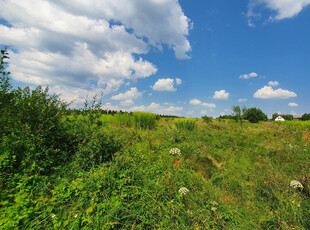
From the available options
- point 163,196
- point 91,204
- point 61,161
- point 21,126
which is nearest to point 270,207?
point 163,196

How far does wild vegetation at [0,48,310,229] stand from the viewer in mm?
2027

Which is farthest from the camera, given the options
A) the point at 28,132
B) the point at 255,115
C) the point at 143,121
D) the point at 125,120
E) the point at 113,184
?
the point at 255,115

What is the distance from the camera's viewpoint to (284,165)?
4.31 m

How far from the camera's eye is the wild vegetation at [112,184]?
2.03 meters

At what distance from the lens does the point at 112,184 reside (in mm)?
2572

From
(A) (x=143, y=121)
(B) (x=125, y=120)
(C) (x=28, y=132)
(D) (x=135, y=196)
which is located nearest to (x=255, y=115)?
(A) (x=143, y=121)

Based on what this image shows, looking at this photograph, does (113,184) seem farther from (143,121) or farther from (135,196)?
(143,121)

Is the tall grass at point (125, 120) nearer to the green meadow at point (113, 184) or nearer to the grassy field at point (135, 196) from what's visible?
the green meadow at point (113, 184)

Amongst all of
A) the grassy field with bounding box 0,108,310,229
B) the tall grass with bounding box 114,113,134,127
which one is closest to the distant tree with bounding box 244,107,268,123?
the tall grass with bounding box 114,113,134,127

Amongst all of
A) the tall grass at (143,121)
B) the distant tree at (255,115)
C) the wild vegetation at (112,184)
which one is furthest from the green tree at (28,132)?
the distant tree at (255,115)

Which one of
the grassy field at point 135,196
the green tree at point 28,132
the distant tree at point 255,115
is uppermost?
the distant tree at point 255,115

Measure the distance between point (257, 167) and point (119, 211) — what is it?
14.6 feet

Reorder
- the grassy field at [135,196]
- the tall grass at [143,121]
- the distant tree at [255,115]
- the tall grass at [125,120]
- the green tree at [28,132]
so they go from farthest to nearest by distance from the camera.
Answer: the distant tree at [255,115] → the tall grass at [125,120] → the tall grass at [143,121] → the green tree at [28,132] → the grassy field at [135,196]

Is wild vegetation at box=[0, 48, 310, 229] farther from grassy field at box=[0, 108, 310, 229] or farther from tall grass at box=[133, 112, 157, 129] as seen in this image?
tall grass at box=[133, 112, 157, 129]
